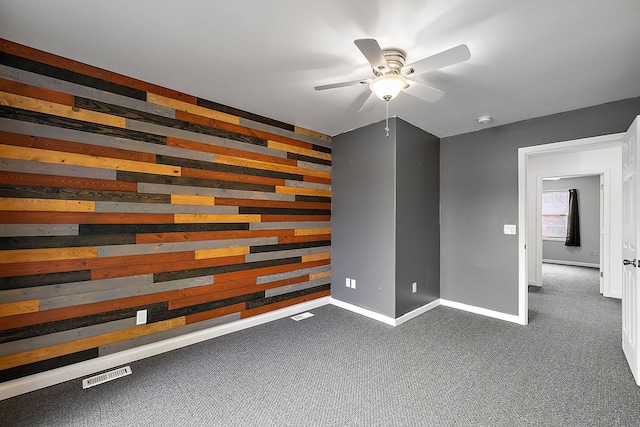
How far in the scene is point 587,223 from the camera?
24.1ft

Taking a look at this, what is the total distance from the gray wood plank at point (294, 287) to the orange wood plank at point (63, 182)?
6.02 ft

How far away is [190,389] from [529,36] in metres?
3.42

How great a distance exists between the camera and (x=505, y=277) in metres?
3.65

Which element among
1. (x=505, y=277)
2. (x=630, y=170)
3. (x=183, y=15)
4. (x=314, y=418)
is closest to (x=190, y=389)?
(x=314, y=418)

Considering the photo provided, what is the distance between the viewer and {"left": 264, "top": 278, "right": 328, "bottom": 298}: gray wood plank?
354 centimetres

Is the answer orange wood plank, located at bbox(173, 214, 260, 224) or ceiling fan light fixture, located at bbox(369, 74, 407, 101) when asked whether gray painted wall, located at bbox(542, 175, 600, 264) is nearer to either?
ceiling fan light fixture, located at bbox(369, 74, 407, 101)

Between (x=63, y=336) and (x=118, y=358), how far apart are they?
0.44 meters

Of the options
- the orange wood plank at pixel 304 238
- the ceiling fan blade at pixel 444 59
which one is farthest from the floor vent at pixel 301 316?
the ceiling fan blade at pixel 444 59

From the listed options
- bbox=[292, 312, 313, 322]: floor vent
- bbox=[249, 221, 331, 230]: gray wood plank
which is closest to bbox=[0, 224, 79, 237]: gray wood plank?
bbox=[249, 221, 331, 230]: gray wood plank

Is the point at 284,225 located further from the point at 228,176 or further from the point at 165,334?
the point at 165,334

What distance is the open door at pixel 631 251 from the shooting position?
2.29 metres

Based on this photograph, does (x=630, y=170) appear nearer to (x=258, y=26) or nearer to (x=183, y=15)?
(x=258, y=26)

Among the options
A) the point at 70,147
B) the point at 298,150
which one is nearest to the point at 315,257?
the point at 298,150

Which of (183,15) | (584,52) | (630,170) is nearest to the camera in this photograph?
(183,15)
